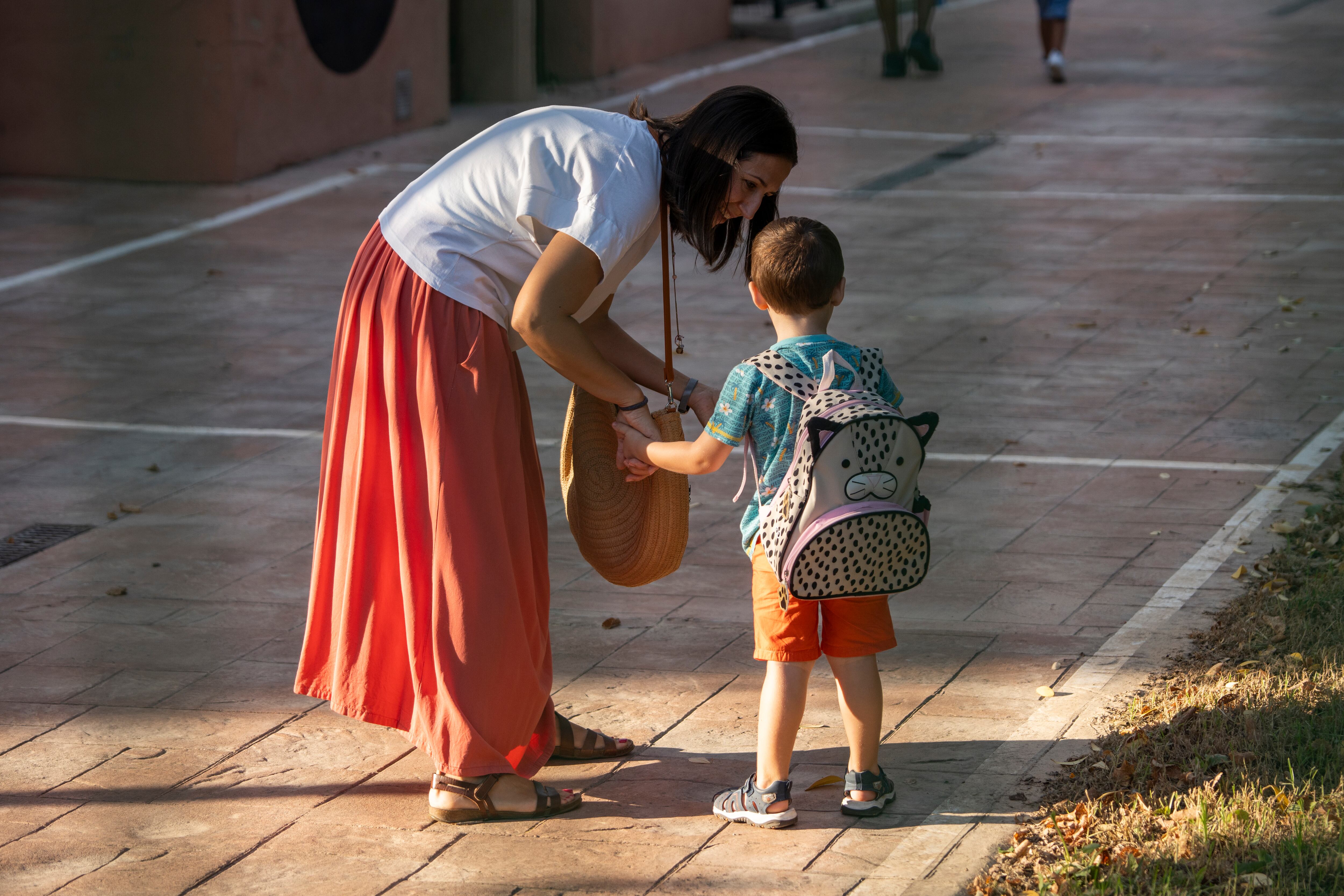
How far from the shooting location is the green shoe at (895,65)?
19.9 meters

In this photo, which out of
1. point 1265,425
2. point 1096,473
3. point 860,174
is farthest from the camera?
point 860,174

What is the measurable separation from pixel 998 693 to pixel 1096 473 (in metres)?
2.36

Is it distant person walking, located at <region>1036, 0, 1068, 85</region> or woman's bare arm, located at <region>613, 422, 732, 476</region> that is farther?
distant person walking, located at <region>1036, 0, 1068, 85</region>

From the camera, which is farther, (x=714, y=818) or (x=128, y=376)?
(x=128, y=376)

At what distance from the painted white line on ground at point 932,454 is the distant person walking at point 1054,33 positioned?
12.6 m

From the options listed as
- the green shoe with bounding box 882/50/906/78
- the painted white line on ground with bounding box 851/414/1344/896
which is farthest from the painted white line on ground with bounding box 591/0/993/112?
the painted white line on ground with bounding box 851/414/1344/896

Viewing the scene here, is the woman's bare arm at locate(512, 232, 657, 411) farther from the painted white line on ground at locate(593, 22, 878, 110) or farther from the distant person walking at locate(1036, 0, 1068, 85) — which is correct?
the distant person walking at locate(1036, 0, 1068, 85)

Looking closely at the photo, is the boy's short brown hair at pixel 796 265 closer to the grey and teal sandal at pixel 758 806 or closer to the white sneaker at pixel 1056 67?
the grey and teal sandal at pixel 758 806

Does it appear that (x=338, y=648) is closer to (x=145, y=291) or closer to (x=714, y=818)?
(x=714, y=818)

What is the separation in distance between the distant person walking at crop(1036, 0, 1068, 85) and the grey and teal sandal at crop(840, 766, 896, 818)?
16.0 m

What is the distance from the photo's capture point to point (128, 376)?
8.87 m

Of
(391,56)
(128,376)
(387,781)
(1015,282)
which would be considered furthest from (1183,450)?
(391,56)

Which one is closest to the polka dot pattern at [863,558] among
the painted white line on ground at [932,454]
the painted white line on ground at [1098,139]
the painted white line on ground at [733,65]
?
the painted white line on ground at [932,454]

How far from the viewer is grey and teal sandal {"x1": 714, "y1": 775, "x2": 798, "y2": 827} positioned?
4.12 meters
